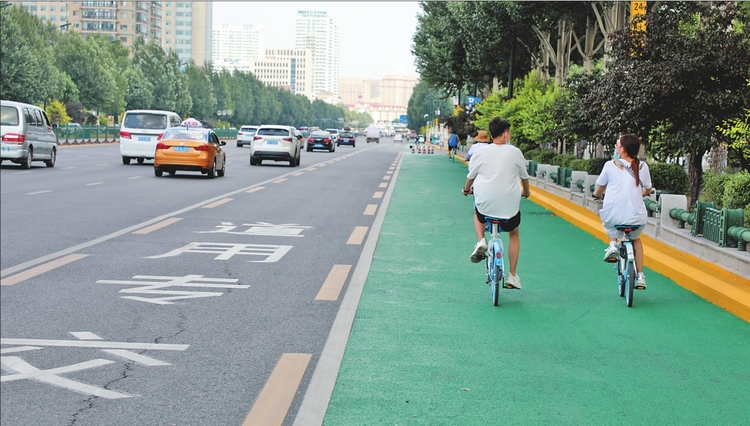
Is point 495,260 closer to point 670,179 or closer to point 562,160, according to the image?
point 670,179

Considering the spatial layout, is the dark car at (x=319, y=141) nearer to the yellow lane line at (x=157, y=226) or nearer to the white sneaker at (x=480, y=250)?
the yellow lane line at (x=157, y=226)

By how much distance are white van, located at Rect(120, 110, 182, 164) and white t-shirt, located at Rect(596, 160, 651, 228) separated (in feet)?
84.4

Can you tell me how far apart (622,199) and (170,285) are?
4034 mm

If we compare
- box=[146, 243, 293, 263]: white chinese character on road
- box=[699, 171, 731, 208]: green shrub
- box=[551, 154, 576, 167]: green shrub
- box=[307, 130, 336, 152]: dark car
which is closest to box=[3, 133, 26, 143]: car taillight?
box=[551, 154, 576, 167]: green shrub

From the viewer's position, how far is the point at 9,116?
28.2 meters

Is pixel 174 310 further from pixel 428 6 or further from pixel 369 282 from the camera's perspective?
pixel 428 6

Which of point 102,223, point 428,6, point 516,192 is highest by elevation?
point 428,6

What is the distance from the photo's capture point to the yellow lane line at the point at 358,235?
492 inches

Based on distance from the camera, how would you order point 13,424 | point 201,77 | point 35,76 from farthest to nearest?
point 201,77 → point 35,76 → point 13,424

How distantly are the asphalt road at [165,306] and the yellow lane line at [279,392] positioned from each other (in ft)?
0.05

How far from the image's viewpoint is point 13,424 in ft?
15.8

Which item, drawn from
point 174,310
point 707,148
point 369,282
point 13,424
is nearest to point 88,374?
point 13,424

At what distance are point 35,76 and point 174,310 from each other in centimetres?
6797

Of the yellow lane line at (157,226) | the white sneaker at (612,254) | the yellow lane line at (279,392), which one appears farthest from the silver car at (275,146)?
the yellow lane line at (279,392)
